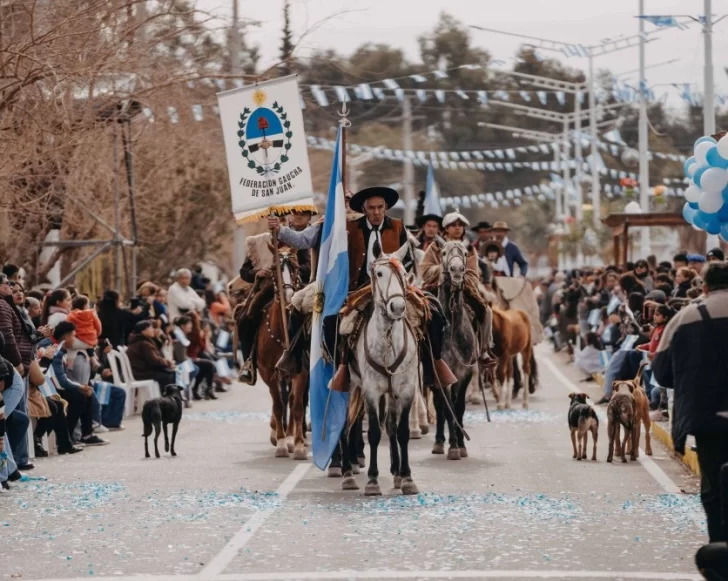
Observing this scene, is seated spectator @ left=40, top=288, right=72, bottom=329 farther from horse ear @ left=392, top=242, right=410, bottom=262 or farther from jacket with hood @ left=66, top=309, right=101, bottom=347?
horse ear @ left=392, top=242, right=410, bottom=262

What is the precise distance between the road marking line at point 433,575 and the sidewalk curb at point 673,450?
4768 millimetres

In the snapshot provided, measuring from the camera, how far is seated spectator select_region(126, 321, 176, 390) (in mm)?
22781

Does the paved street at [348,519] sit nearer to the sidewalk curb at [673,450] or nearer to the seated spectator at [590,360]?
the sidewalk curb at [673,450]

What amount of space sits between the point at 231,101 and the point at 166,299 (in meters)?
11.5

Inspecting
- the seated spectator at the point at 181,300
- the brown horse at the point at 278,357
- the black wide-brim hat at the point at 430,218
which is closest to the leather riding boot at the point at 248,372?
the brown horse at the point at 278,357

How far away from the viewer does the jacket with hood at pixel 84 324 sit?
19625mm

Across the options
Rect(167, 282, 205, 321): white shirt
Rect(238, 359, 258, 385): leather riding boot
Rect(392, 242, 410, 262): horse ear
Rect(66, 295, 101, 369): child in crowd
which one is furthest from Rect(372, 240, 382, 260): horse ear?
Rect(167, 282, 205, 321): white shirt

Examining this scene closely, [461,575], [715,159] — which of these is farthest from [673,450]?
[461,575]

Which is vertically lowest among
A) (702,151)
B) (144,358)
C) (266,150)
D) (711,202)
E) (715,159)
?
(144,358)

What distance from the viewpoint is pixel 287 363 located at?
52.5 feet

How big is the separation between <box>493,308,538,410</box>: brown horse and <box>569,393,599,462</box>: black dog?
17.6ft

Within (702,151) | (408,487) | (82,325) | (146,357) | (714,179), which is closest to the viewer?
(408,487)

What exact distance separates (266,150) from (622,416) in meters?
4.57

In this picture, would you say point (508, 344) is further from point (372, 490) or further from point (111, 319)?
point (372, 490)
